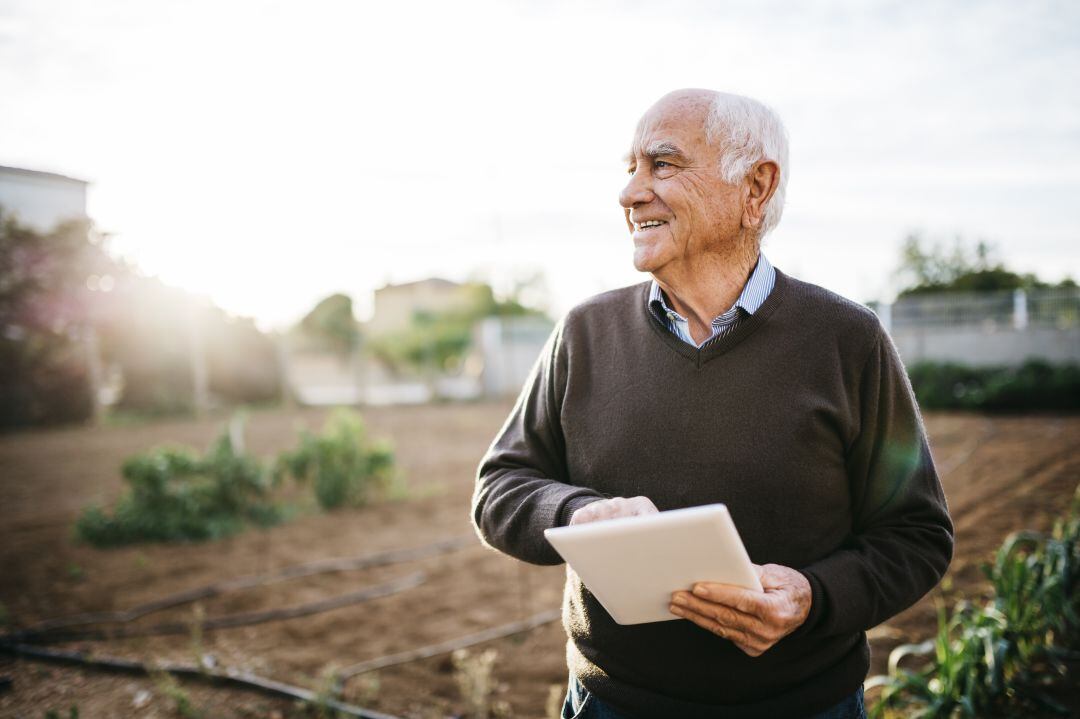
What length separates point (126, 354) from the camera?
15469mm

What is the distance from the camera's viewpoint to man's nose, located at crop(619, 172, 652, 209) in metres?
1.52

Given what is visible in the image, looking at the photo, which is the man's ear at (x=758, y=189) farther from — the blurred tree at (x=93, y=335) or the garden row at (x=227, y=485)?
the garden row at (x=227, y=485)

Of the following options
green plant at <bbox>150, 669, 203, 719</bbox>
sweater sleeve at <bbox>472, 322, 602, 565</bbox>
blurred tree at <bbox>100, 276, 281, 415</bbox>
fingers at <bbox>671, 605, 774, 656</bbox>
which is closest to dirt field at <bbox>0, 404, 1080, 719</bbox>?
green plant at <bbox>150, 669, 203, 719</bbox>

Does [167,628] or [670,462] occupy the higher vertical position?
[670,462]

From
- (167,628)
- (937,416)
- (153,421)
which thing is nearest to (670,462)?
(167,628)

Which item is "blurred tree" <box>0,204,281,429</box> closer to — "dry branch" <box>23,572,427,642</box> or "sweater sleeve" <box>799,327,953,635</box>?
"dry branch" <box>23,572,427,642</box>

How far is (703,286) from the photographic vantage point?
154 cm

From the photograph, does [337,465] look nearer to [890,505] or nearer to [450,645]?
[450,645]

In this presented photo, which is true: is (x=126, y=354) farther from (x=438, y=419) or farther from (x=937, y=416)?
(x=937, y=416)

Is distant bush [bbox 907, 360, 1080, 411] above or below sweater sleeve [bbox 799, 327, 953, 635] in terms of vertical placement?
below

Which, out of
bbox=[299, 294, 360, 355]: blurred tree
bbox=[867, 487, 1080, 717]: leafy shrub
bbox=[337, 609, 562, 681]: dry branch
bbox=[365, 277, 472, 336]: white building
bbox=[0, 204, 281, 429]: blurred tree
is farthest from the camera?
bbox=[365, 277, 472, 336]: white building

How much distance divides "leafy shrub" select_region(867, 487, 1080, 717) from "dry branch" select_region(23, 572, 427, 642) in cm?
274

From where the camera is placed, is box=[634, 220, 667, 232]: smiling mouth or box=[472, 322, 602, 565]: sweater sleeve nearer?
box=[472, 322, 602, 565]: sweater sleeve

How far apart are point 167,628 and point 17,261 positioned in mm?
2286
